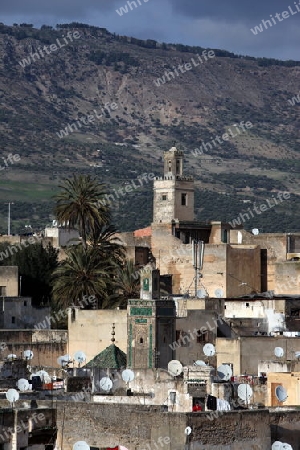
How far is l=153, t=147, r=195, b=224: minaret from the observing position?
85438mm

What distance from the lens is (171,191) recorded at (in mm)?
85688

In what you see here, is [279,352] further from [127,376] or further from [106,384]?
[106,384]

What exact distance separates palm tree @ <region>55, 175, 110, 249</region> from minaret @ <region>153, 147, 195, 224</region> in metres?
9.95

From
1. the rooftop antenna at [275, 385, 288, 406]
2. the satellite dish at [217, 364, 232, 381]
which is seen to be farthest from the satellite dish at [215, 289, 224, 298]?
the rooftop antenna at [275, 385, 288, 406]

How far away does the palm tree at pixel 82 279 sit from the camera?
68.8 meters

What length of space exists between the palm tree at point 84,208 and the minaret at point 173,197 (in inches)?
392

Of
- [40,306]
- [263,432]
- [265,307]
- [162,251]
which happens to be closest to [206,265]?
[162,251]

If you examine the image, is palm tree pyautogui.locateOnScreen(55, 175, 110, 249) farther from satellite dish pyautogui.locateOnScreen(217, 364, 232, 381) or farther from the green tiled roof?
satellite dish pyautogui.locateOnScreen(217, 364, 232, 381)

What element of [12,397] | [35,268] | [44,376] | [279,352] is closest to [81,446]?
[12,397]

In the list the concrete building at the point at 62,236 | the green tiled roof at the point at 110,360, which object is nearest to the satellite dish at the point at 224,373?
the green tiled roof at the point at 110,360

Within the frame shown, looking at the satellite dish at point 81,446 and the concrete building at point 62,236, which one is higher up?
the concrete building at point 62,236

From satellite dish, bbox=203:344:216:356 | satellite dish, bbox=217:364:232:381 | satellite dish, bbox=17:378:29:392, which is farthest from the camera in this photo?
satellite dish, bbox=203:344:216:356

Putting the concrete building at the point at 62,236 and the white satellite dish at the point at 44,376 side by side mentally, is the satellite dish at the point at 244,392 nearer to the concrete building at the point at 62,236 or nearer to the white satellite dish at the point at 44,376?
the white satellite dish at the point at 44,376

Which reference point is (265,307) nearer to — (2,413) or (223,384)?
(223,384)
